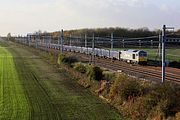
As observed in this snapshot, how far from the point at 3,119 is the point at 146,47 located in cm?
9368

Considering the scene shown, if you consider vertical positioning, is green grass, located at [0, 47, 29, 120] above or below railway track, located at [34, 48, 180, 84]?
below

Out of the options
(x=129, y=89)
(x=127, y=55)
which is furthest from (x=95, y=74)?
(x=127, y=55)

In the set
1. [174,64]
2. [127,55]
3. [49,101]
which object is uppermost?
[127,55]

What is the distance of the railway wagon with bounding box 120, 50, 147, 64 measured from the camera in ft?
204

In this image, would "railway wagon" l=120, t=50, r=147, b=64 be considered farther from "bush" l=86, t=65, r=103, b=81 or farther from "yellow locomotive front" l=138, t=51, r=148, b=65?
"bush" l=86, t=65, r=103, b=81

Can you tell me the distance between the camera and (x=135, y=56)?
2516 inches

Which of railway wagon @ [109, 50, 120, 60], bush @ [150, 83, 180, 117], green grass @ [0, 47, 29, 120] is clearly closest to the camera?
bush @ [150, 83, 180, 117]

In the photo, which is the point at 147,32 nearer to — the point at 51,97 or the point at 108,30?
the point at 108,30

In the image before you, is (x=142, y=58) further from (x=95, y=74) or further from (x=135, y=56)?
(x=95, y=74)

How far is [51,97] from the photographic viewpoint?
3197 centimetres

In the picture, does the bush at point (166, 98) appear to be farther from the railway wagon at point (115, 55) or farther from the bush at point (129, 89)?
the railway wagon at point (115, 55)

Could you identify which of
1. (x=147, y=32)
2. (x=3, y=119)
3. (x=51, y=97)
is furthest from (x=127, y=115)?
(x=147, y=32)

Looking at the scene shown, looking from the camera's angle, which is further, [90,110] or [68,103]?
[68,103]

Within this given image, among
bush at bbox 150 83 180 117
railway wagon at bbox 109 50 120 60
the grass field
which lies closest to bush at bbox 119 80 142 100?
the grass field
